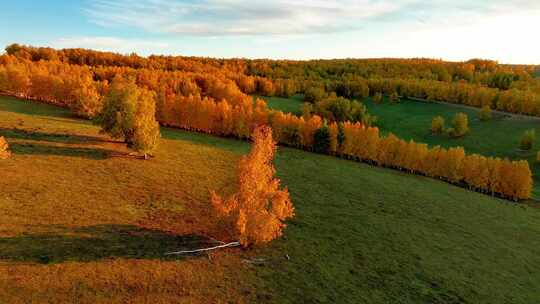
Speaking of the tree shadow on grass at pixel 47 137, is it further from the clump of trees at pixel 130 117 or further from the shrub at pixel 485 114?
the shrub at pixel 485 114

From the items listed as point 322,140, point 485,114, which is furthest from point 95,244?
point 485,114

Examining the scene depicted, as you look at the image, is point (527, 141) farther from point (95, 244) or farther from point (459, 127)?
point (95, 244)

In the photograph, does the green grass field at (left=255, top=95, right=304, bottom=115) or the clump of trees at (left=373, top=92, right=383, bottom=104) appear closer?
the green grass field at (left=255, top=95, right=304, bottom=115)

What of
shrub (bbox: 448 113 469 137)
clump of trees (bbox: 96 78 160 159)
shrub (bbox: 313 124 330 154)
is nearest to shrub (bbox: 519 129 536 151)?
shrub (bbox: 448 113 469 137)

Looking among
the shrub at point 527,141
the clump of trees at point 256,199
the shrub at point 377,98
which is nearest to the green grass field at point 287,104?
the shrub at point 377,98

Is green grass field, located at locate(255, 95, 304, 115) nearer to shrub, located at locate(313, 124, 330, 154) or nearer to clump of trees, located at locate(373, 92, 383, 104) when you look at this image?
clump of trees, located at locate(373, 92, 383, 104)

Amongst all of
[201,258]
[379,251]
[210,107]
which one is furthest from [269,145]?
[210,107]

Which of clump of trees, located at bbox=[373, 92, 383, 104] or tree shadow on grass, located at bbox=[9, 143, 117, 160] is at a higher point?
clump of trees, located at bbox=[373, 92, 383, 104]
